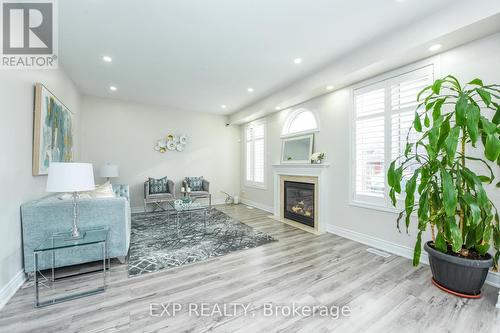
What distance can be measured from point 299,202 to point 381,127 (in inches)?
81.5

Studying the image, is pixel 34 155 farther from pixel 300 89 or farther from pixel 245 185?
pixel 245 185

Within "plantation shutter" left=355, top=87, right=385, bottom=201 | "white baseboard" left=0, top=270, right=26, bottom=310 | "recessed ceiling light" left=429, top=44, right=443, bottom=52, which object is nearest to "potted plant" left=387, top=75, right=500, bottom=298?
"recessed ceiling light" left=429, top=44, right=443, bottom=52

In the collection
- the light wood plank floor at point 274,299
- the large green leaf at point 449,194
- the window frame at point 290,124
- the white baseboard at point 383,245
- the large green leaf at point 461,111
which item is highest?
the window frame at point 290,124

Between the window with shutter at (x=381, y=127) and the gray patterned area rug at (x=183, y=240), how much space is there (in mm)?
1770

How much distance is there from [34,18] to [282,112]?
419 cm

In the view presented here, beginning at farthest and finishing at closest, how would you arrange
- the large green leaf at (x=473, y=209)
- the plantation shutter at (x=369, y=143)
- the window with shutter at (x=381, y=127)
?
the plantation shutter at (x=369, y=143) < the window with shutter at (x=381, y=127) < the large green leaf at (x=473, y=209)

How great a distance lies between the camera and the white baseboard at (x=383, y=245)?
7.11ft

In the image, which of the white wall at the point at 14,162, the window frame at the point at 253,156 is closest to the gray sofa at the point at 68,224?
the white wall at the point at 14,162

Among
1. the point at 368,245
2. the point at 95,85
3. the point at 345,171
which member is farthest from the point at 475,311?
the point at 95,85

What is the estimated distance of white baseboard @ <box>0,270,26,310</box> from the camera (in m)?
1.83

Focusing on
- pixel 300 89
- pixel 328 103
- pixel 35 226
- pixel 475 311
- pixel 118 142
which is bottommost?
pixel 475 311

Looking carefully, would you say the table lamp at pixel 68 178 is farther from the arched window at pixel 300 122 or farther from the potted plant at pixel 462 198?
the arched window at pixel 300 122

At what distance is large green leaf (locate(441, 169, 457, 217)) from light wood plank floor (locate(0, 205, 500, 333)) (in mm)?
841

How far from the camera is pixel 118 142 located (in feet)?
17.5
